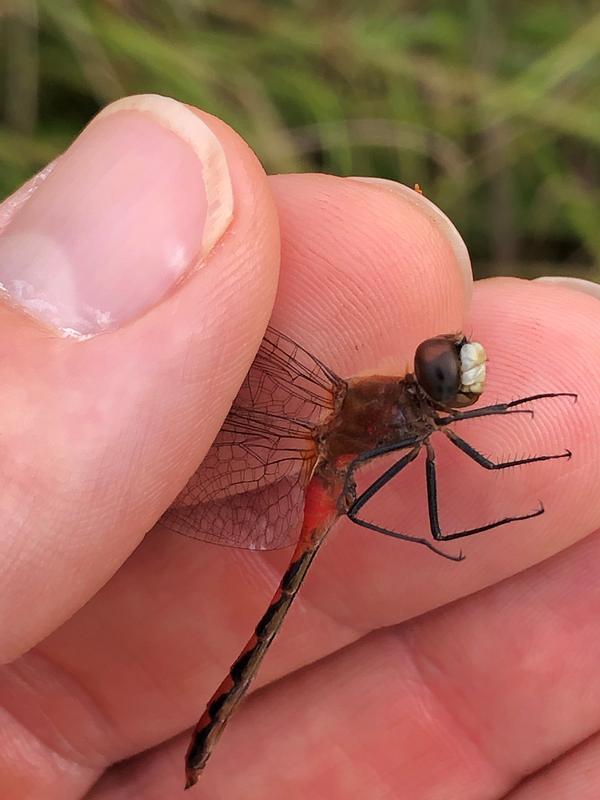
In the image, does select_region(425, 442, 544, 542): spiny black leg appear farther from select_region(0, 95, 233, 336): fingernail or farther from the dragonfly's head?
select_region(0, 95, 233, 336): fingernail

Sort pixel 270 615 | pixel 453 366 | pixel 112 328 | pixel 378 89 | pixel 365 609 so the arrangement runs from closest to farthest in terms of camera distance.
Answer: pixel 112 328 < pixel 453 366 < pixel 270 615 < pixel 365 609 < pixel 378 89

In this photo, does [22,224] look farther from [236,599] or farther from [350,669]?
[350,669]

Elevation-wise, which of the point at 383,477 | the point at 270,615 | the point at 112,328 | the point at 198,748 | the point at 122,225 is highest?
the point at 122,225

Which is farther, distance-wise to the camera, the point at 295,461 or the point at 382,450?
the point at 295,461

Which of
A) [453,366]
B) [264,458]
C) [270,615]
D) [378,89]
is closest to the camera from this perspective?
[453,366]

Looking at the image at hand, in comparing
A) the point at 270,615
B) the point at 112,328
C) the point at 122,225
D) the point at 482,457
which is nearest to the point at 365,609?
the point at 270,615

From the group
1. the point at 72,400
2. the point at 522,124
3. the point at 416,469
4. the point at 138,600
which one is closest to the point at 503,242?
the point at 522,124

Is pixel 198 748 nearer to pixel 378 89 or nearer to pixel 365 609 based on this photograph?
pixel 365 609
